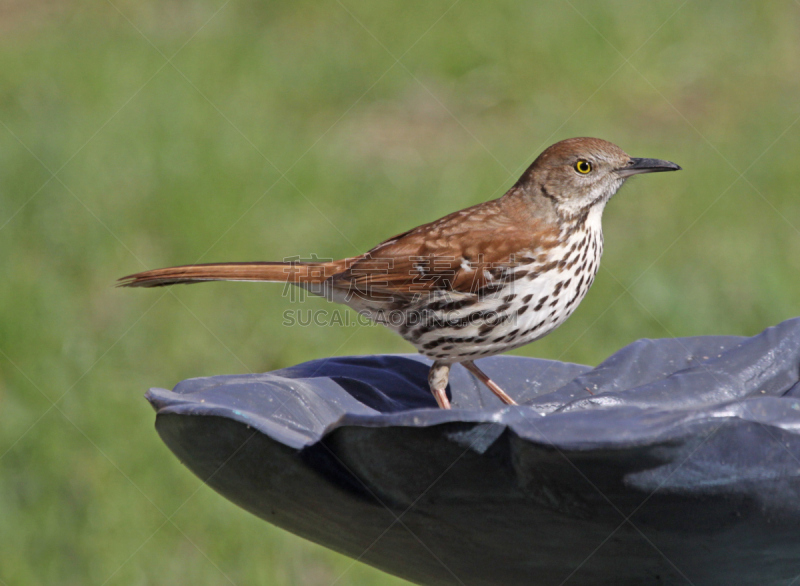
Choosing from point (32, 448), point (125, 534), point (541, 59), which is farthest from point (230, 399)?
point (541, 59)

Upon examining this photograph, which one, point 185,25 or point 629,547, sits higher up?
point 185,25

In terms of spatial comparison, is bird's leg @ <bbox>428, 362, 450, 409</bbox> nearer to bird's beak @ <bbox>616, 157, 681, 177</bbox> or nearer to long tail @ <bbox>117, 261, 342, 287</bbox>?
long tail @ <bbox>117, 261, 342, 287</bbox>

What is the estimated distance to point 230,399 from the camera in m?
2.45

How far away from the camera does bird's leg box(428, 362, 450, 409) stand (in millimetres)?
3286

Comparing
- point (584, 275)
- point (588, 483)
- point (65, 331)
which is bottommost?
point (65, 331)

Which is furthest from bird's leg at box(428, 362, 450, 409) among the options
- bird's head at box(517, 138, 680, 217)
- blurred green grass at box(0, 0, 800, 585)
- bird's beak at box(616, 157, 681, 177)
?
blurred green grass at box(0, 0, 800, 585)

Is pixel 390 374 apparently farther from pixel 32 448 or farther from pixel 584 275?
pixel 32 448

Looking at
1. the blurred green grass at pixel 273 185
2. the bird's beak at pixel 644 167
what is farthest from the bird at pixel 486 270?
the blurred green grass at pixel 273 185

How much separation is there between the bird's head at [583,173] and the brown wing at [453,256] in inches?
6.6

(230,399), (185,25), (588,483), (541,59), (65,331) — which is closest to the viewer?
(588,483)

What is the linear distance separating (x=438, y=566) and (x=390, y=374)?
982 mm

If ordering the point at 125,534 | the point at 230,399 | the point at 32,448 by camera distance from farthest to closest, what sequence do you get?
the point at 32,448 < the point at 125,534 < the point at 230,399

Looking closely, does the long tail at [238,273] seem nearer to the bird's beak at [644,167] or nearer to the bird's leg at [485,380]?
the bird's leg at [485,380]

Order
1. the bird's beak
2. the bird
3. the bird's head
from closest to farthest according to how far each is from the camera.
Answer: the bird, the bird's beak, the bird's head
